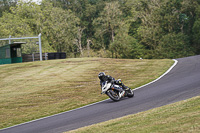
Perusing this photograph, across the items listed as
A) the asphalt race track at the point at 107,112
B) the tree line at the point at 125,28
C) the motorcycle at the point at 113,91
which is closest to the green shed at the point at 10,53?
the motorcycle at the point at 113,91

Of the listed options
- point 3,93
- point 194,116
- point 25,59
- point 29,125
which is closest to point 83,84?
point 3,93

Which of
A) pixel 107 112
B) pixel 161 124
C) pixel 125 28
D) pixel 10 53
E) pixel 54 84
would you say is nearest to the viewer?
pixel 161 124

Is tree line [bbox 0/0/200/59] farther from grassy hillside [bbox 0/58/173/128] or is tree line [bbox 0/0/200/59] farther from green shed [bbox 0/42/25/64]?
grassy hillside [bbox 0/58/173/128]

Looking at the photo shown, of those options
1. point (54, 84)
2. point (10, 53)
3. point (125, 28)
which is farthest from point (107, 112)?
point (125, 28)

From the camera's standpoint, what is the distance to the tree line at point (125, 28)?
210ft

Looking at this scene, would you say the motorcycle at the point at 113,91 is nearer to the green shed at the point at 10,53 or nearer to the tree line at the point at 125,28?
the green shed at the point at 10,53

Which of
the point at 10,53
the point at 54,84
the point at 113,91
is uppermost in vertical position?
the point at 10,53

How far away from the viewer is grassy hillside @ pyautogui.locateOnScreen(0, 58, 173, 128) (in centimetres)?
1609

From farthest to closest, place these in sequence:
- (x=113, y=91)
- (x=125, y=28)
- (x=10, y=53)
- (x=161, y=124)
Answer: (x=125, y=28), (x=10, y=53), (x=113, y=91), (x=161, y=124)

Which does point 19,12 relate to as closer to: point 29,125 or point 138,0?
point 138,0

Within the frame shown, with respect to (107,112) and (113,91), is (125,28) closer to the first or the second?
(113,91)

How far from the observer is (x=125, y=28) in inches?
2781

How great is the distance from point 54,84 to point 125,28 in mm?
49994

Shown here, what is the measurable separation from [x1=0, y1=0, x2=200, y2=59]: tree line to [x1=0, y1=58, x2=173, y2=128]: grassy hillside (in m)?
36.0
